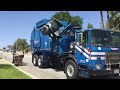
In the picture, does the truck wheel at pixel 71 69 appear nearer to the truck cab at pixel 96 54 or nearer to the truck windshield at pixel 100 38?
the truck cab at pixel 96 54

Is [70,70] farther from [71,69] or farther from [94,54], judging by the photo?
[94,54]

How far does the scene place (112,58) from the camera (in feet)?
38.7

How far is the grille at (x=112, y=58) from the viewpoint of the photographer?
11641 millimetres

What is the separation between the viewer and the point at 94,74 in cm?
1140

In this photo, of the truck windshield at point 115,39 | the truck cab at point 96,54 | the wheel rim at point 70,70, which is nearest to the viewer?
the truck cab at point 96,54

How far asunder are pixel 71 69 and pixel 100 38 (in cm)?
218

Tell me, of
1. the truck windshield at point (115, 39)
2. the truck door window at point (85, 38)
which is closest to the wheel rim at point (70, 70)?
the truck door window at point (85, 38)

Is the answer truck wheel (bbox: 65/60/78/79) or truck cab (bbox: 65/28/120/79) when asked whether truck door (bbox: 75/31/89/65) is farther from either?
truck wheel (bbox: 65/60/78/79)
